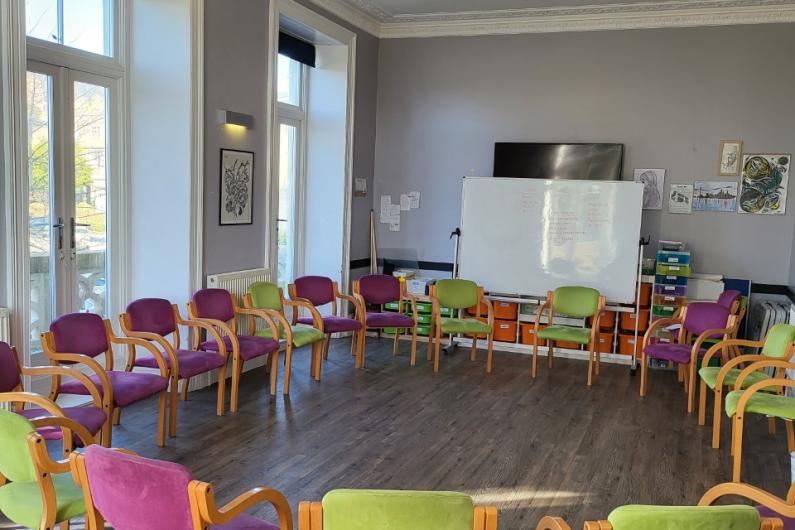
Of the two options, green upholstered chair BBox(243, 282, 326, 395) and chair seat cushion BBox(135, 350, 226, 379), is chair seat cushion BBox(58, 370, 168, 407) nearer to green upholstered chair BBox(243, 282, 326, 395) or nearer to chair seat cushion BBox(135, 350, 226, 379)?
chair seat cushion BBox(135, 350, 226, 379)

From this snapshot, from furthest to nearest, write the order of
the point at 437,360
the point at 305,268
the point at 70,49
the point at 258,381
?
the point at 305,268
the point at 437,360
the point at 258,381
the point at 70,49

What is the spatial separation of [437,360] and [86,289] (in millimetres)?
2930

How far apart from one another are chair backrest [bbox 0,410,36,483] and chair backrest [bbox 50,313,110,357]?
5.28ft

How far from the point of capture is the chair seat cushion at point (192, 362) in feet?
15.0

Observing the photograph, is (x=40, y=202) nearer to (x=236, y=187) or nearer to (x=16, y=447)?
(x=236, y=187)

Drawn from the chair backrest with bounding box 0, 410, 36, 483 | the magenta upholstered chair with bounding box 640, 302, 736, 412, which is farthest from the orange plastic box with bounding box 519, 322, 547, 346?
the chair backrest with bounding box 0, 410, 36, 483

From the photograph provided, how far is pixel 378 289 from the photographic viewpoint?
23.1ft

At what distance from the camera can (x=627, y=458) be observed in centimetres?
443

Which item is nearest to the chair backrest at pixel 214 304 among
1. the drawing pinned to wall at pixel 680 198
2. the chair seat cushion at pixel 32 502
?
the chair seat cushion at pixel 32 502

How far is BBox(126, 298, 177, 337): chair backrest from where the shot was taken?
4.69 metres

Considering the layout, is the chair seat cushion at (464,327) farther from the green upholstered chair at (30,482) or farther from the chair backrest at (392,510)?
the chair backrest at (392,510)

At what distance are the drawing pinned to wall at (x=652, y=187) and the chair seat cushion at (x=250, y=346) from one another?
4.10 m

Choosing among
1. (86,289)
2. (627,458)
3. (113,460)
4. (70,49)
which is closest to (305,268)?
(86,289)

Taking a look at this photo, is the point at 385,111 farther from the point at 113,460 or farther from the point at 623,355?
the point at 113,460
